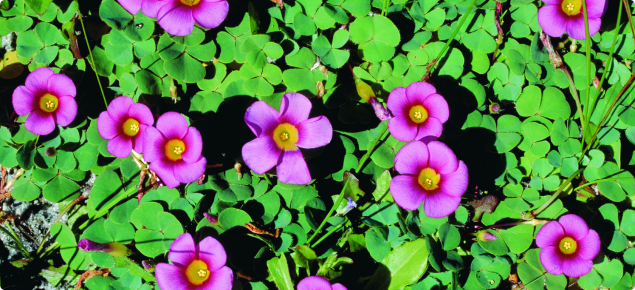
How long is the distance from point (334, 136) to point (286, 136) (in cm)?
35

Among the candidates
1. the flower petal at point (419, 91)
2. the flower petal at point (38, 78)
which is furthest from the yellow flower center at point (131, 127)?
the flower petal at point (419, 91)

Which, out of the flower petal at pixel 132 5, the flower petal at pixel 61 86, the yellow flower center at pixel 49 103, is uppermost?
the flower petal at pixel 132 5

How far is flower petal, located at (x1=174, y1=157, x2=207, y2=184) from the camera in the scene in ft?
6.66

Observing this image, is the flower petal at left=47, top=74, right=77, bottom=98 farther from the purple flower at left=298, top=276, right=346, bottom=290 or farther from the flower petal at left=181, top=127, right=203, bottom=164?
the purple flower at left=298, top=276, right=346, bottom=290

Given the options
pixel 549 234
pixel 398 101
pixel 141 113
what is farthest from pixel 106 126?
pixel 549 234

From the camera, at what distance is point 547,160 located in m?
2.40

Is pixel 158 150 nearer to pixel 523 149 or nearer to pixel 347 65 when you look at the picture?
pixel 347 65

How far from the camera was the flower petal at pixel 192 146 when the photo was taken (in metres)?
1.98

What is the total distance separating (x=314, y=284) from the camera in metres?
2.03

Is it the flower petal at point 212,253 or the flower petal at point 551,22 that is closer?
the flower petal at point 212,253

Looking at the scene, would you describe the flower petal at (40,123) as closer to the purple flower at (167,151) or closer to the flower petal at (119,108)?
the flower petal at (119,108)

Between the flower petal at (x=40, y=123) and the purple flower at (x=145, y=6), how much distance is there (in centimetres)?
73

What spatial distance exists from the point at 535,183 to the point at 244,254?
1.69 meters

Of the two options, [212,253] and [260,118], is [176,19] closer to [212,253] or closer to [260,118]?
[260,118]
